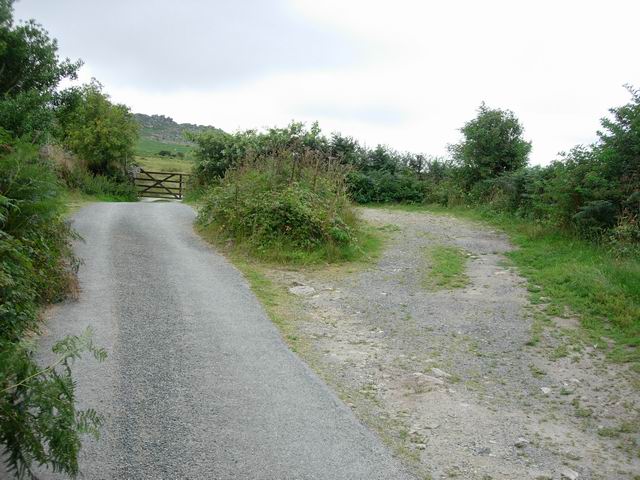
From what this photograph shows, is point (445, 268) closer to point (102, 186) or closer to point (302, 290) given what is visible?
point (302, 290)

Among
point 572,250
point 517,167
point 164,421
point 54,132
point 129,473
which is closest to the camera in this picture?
point 129,473

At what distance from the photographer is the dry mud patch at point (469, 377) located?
4215 mm

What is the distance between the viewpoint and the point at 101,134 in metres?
26.4

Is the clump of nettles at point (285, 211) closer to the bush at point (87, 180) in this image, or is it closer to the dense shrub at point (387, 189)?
the dense shrub at point (387, 189)

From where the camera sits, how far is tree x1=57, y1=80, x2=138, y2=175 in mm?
26172

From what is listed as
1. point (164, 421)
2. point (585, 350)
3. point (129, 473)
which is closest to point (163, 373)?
point (164, 421)

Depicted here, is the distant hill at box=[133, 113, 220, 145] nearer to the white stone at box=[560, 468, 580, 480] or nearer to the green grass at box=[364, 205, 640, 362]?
the green grass at box=[364, 205, 640, 362]

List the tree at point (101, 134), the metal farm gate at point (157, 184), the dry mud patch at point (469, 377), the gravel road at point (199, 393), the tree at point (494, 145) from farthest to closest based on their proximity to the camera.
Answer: the metal farm gate at point (157, 184) → the tree at point (101, 134) → the tree at point (494, 145) → the dry mud patch at point (469, 377) → the gravel road at point (199, 393)

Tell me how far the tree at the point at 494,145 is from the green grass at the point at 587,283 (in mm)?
7072

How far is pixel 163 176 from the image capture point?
110 feet

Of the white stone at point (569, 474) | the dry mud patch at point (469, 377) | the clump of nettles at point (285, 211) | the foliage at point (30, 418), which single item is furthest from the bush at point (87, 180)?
the white stone at point (569, 474)

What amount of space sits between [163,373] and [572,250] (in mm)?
8671

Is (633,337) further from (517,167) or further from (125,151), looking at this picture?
(125,151)

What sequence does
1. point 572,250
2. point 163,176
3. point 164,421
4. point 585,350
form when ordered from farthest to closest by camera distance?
point 163,176
point 572,250
point 585,350
point 164,421
